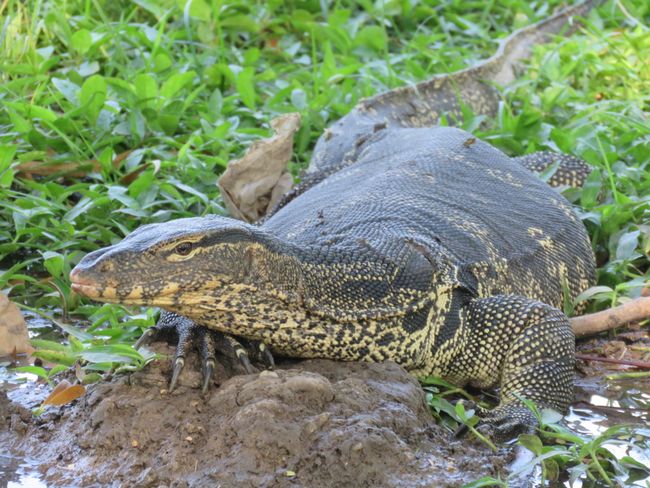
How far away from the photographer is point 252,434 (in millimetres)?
4102

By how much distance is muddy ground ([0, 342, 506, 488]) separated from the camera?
405 cm

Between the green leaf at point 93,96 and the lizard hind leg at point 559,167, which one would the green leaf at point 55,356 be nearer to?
the green leaf at point 93,96

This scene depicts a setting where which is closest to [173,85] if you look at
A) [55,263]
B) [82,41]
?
[82,41]

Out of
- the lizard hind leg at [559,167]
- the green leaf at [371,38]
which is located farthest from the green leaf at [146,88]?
the lizard hind leg at [559,167]

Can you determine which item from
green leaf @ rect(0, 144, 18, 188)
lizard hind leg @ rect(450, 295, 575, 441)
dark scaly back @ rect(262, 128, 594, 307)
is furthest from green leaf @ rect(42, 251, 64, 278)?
lizard hind leg @ rect(450, 295, 575, 441)

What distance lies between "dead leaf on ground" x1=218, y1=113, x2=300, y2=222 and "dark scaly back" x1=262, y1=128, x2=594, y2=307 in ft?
1.61

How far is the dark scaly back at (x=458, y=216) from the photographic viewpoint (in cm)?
519

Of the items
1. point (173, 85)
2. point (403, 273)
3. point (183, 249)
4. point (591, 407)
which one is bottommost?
point (591, 407)

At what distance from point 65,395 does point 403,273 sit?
145 centimetres

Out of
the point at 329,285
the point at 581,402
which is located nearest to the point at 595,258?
the point at 581,402

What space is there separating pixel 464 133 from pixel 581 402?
6.68 feet

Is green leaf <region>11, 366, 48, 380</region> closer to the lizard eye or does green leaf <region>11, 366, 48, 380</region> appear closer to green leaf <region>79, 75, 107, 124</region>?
the lizard eye

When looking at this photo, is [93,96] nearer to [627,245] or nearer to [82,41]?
[82,41]

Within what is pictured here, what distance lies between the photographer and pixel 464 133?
6.59m
